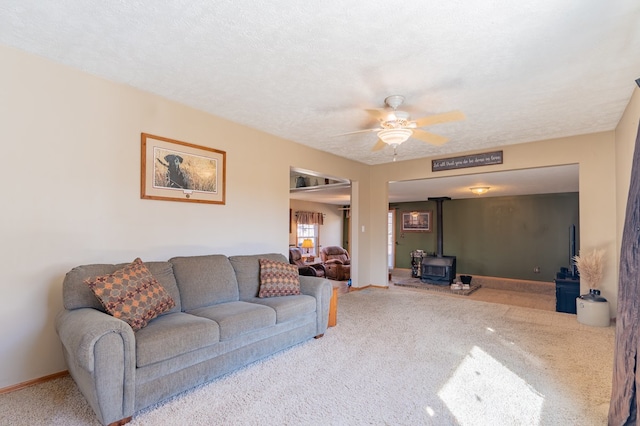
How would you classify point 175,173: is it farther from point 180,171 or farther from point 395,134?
point 395,134

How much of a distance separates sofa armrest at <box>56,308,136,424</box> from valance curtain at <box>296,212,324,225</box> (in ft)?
27.4

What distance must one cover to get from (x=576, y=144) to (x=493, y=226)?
16.4 ft

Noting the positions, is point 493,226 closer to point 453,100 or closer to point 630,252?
point 453,100

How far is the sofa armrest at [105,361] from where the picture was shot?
73.6 inches

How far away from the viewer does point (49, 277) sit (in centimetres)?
263

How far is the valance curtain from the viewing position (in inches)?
409

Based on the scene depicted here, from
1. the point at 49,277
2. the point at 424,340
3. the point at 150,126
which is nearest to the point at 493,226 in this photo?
the point at 424,340

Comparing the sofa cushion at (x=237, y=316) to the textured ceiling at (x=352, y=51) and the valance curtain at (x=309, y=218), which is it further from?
the valance curtain at (x=309, y=218)

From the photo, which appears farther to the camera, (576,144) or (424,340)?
(576,144)

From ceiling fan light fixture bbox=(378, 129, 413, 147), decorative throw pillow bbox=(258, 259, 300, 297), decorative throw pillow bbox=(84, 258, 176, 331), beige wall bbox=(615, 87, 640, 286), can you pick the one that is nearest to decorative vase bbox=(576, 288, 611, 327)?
beige wall bbox=(615, 87, 640, 286)

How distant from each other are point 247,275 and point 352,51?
238 centimetres

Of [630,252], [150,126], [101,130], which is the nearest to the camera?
[630,252]

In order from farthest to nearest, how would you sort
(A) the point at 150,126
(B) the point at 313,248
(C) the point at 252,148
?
(B) the point at 313,248, (C) the point at 252,148, (A) the point at 150,126

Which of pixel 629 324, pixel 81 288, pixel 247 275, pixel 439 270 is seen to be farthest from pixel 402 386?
pixel 439 270
